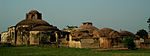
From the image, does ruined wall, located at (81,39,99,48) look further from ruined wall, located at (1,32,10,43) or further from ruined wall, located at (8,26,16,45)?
ruined wall, located at (1,32,10,43)

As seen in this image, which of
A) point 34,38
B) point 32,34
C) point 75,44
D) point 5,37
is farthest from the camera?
point 5,37

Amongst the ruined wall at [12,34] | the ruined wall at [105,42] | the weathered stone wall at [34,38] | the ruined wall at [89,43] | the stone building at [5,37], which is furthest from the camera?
the stone building at [5,37]

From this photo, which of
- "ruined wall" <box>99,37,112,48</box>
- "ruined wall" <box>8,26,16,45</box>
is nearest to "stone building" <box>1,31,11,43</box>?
"ruined wall" <box>8,26,16,45</box>

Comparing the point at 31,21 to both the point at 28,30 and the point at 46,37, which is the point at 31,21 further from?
the point at 46,37

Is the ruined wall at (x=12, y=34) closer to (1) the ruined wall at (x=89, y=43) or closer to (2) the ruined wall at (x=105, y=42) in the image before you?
(1) the ruined wall at (x=89, y=43)

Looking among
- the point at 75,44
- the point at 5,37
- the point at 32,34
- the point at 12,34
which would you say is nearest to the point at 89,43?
the point at 75,44

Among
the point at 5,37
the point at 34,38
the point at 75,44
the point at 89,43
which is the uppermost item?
the point at 5,37

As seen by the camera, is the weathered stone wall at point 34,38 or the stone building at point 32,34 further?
the stone building at point 32,34

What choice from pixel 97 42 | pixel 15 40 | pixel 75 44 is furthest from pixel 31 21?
pixel 97 42

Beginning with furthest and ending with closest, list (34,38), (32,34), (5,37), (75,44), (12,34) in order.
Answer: (5,37) → (12,34) → (32,34) → (34,38) → (75,44)

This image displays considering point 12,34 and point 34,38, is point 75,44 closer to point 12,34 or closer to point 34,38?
point 34,38

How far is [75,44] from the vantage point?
71.5ft

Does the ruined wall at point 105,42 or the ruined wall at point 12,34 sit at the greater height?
the ruined wall at point 12,34

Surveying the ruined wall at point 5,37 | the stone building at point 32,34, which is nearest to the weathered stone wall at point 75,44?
the stone building at point 32,34
